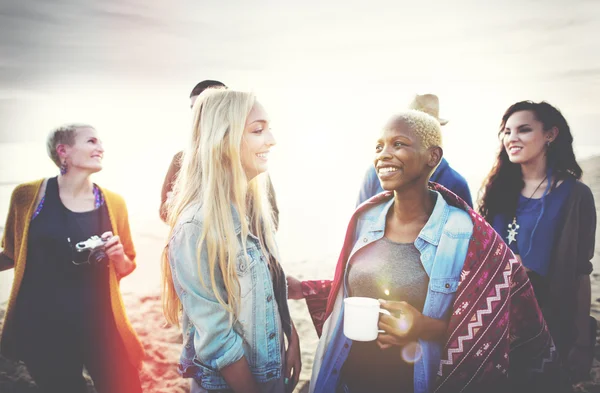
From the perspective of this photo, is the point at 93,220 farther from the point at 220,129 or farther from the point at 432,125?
the point at 432,125

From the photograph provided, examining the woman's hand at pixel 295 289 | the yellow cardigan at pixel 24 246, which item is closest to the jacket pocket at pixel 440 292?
the woman's hand at pixel 295 289

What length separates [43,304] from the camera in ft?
7.03

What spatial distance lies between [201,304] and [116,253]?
1.14 metres

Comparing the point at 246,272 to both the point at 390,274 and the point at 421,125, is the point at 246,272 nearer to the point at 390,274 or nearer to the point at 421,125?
the point at 390,274

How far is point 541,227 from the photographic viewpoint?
2.23 meters

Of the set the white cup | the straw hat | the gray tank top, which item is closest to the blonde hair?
the white cup

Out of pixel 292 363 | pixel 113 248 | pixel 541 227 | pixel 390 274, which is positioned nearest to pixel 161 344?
pixel 113 248

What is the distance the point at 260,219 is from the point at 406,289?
743 mm

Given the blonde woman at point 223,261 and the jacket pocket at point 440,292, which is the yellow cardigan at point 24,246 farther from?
the jacket pocket at point 440,292

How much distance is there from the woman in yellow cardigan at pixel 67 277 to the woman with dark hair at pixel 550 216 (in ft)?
8.18

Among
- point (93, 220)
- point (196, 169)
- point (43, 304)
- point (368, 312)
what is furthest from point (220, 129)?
point (43, 304)

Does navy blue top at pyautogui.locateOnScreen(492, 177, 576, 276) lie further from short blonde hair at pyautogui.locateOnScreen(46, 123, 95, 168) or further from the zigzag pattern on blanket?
short blonde hair at pyautogui.locateOnScreen(46, 123, 95, 168)

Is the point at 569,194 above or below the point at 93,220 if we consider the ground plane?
above

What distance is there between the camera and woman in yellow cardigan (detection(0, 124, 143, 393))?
213 centimetres
